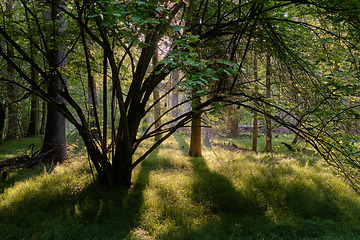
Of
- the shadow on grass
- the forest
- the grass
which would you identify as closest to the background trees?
the forest

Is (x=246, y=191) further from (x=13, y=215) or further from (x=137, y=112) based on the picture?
(x=13, y=215)

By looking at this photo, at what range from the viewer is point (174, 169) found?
6473mm

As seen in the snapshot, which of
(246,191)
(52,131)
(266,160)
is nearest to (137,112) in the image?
(246,191)

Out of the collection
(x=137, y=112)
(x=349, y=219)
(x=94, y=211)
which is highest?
(x=137, y=112)

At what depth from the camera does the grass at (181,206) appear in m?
3.39

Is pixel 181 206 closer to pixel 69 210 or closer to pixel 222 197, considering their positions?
pixel 222 197

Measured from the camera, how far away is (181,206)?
418cm

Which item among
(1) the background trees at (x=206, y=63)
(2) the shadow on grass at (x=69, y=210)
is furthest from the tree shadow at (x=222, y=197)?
(1) the background trees at (x=206, y=63)

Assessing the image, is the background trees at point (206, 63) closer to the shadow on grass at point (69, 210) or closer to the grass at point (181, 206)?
the shadow on grass at point (69, 210)

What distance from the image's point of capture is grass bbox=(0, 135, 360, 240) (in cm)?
339

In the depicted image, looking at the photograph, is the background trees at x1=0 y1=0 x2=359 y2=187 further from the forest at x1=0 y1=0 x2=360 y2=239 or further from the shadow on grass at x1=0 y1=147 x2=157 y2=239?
the shadow on grass at x1=0 y1=147 x2=157 y2=239

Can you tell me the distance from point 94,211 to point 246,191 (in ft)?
11.4

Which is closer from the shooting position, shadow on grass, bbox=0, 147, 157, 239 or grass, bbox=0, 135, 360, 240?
shadow on grass, bbox=0, 147, 157, 239

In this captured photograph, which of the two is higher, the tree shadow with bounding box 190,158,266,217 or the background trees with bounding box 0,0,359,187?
the background trees with bounding box 0,0,359,187
